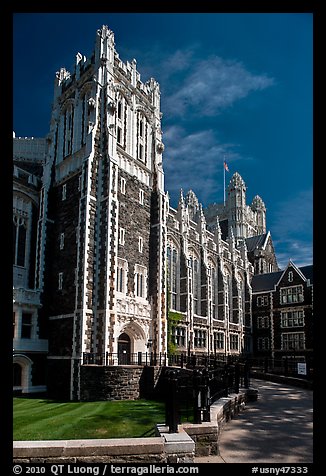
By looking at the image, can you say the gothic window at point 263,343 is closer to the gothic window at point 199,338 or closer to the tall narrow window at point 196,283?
the gothic window at point 199,338

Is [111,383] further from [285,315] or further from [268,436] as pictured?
[285,315]

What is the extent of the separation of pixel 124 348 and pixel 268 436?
700 inches

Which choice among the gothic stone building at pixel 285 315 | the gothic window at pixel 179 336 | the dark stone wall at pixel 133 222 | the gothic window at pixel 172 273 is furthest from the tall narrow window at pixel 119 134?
the gothic stone building at pixel 285 315

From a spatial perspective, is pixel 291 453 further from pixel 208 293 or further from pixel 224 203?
pixel 224 203

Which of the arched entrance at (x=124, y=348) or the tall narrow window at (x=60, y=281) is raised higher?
the tall narrow window at (x=60, y=281)

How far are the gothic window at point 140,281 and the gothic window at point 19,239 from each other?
840 centimetres

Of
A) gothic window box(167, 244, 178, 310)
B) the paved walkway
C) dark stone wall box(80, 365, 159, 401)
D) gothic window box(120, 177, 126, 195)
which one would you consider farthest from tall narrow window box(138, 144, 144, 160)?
the paved walkway

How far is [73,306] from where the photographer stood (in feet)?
81.3

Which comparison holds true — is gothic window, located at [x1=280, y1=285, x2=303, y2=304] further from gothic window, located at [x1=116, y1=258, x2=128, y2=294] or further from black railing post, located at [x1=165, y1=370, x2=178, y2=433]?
black railing post, located at [x1=165, y1=370, x2=178, y2=433]

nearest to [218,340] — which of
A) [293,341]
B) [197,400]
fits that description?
[293,341]

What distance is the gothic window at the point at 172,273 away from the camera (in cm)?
3614

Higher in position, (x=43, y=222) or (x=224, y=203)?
(x=224, y=203)

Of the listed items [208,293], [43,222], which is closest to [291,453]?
[43,222]
